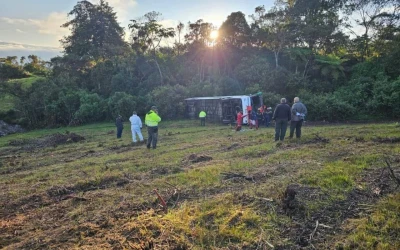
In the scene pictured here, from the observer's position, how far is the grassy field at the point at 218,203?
3.79 metres

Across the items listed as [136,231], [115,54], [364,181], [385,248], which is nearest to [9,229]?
[136,231]

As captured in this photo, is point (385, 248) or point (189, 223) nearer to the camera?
point (385, 248)

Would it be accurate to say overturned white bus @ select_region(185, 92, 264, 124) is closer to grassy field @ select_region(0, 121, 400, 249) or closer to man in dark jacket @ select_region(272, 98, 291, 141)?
man in dark jacket @ select_region(272, 98, 291, 141)

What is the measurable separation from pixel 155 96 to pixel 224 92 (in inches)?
255

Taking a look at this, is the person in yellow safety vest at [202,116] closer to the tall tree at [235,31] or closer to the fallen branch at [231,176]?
the tall tree at [235,31]

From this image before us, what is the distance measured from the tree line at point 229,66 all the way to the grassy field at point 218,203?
550 inches

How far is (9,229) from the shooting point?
4504mm

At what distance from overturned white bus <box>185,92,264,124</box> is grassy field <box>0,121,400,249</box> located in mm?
10985

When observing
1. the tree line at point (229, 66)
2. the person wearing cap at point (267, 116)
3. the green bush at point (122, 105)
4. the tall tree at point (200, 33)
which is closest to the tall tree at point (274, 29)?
the tree line at point (229, 66)

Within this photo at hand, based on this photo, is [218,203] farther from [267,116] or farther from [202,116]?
[202,116]

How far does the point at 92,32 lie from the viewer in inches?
1410

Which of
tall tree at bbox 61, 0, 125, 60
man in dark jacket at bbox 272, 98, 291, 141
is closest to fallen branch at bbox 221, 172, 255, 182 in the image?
man in dark jacket at bbox 272, 98, 291, 141

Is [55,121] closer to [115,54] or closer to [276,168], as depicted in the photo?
[115,54]

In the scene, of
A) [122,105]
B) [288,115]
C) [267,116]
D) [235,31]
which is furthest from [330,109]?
[122,105]
